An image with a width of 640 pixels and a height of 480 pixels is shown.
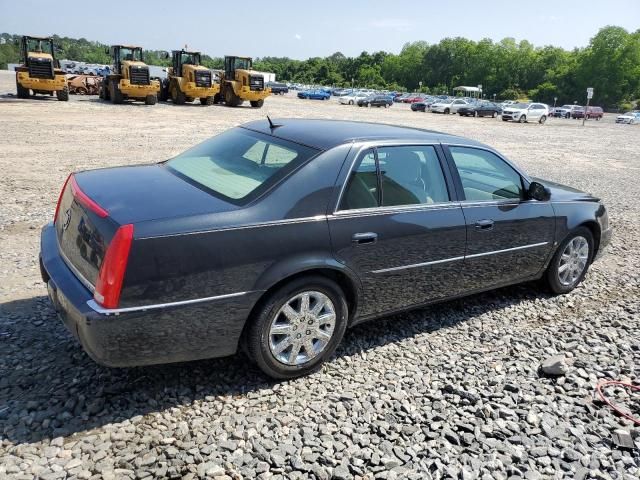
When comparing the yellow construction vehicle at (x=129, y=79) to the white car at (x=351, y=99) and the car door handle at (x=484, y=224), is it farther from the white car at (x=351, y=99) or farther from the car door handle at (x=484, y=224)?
the white car at (x=351, y=99)

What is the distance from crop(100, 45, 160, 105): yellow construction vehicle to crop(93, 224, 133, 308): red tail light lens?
27.1 m

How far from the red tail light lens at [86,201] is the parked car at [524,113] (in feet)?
142

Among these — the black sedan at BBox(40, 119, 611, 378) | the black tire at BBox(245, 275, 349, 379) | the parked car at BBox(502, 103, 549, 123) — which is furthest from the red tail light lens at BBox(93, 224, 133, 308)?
the parked car at BBox(502, 103, 549, 123)

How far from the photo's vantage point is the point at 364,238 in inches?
142

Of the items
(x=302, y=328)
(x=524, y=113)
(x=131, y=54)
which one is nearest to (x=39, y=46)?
(x=131, y=54)

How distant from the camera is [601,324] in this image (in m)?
4.86

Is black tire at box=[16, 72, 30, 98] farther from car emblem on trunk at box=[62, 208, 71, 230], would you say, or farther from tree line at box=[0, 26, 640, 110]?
tree line at box=[0, 26, 640, 110]

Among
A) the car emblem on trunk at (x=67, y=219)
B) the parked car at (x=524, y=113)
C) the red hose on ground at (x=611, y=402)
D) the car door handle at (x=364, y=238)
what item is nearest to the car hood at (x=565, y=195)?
the red hose on ground at (x=611, y=402)

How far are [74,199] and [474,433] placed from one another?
2.91 m

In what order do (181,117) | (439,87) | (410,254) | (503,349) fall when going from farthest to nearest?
(439,87) → (181,117) → (503,349) → (410,254)

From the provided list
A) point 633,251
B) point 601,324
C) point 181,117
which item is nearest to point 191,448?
point 601,324

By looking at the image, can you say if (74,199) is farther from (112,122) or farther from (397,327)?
(112,122)

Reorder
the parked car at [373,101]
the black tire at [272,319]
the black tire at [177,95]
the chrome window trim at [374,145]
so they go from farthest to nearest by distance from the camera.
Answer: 1. the parked car at [373,101]
2. the black tire at [177,95]
3. the chrome window trim at [374,145]
4. the black tire at [272,319]

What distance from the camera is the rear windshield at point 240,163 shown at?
3.46 m
